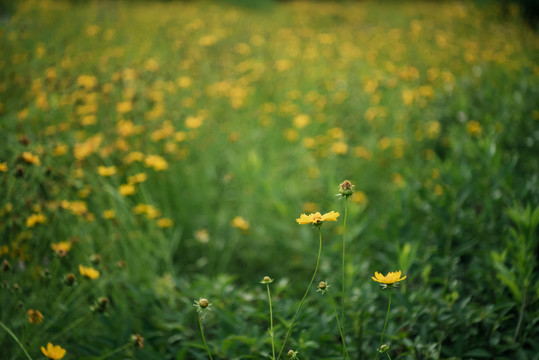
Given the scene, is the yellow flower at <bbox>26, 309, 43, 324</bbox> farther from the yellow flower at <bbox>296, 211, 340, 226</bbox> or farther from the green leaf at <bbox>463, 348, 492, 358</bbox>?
the green leaf at <bbox>463, 348, 492, 358</bbox>

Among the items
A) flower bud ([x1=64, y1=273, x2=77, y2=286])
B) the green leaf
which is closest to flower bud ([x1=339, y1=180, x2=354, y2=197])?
the green leaf

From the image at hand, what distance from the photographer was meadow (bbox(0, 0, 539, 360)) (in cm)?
99

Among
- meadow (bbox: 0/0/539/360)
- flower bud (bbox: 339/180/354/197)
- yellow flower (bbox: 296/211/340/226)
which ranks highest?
flower bud (bbox: 339/180/354/197)

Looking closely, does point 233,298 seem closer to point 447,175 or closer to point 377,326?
point 377,326

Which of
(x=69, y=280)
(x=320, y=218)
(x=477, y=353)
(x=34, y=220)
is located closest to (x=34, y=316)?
(x=69, y=280)

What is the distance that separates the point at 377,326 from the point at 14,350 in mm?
1033

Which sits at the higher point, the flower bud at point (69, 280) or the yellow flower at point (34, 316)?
the flower bud at point (69, 280)

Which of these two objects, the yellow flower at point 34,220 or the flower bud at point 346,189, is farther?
the yellow flower at point 34,220

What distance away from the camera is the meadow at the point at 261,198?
0.99 m

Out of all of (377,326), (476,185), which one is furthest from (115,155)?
(476,185)

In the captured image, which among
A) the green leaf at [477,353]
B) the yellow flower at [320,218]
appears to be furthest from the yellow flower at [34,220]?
the green leaf at [477,353]

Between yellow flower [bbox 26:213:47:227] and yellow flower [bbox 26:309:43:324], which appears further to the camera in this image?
yellow flower [bbox 26:213:47:227]

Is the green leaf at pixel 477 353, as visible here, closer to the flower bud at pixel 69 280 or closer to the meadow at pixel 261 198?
the meadow at pixel 261 198

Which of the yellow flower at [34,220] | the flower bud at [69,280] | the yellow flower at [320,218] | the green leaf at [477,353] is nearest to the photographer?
the yellow flower at [320,218]
